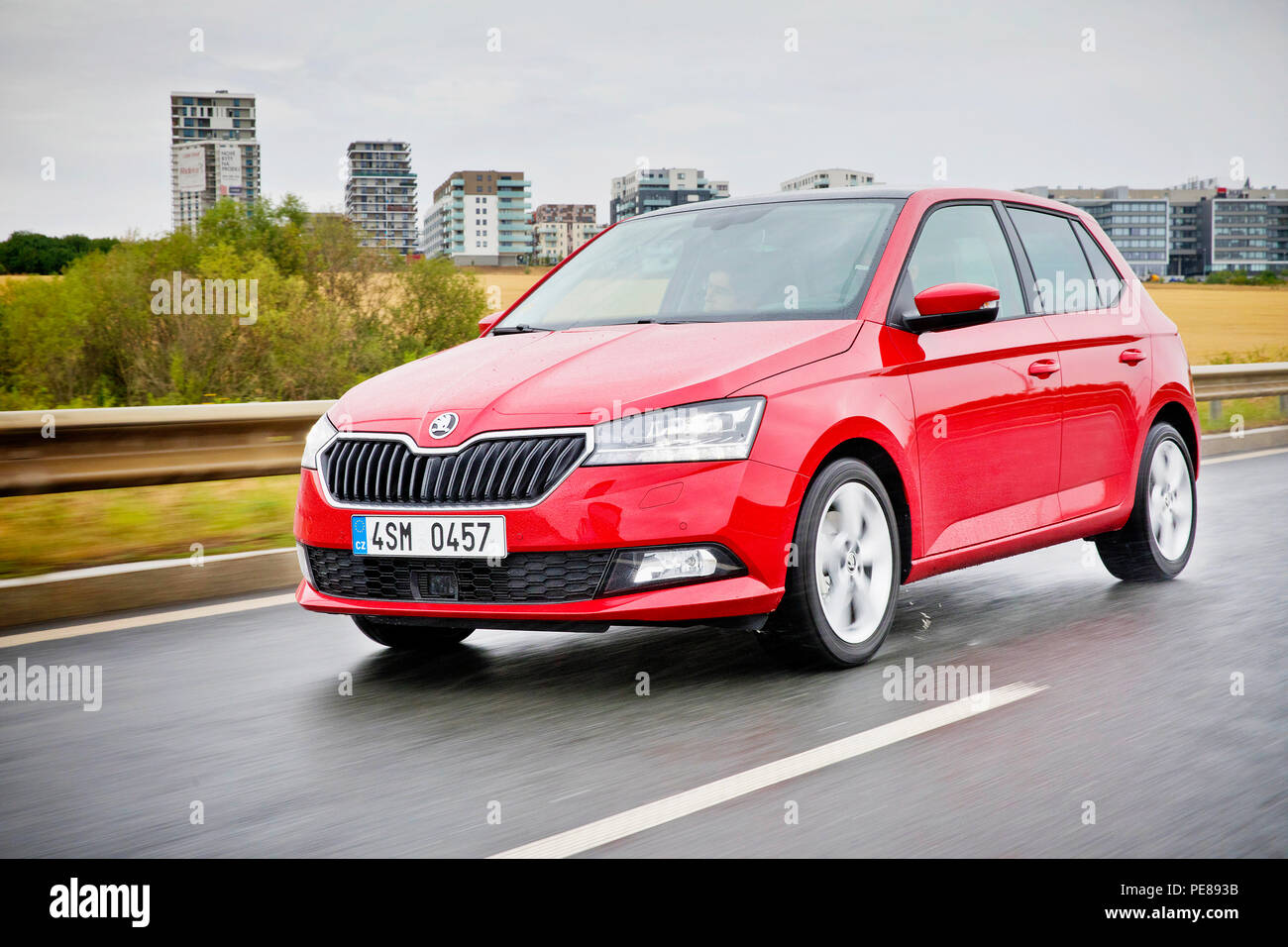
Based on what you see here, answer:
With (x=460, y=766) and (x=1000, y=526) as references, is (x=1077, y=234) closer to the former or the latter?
(x=1000, y=526)

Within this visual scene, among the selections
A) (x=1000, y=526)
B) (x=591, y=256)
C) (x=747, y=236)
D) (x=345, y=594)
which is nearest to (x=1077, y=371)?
(x=1000, y=526)

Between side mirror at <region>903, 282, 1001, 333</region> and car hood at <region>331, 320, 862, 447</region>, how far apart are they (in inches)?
11.2

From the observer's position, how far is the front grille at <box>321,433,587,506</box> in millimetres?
4461

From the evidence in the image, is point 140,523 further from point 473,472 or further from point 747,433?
point 747,433

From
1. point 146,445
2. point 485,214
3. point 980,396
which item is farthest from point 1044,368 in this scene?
point 485,214

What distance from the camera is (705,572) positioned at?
4496 millimetres

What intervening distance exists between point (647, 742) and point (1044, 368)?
2659 millimetres

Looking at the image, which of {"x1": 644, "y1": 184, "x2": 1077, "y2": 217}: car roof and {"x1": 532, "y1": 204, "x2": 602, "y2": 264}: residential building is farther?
{"x1": 532, "y1": 204, "x2": 602, "y2": 264}: residential building

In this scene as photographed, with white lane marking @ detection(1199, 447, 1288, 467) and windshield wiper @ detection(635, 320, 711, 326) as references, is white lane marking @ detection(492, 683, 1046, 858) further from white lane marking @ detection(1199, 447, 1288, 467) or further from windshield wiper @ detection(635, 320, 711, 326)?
white lane marking @ detection(1199, 447, 1288, 467)

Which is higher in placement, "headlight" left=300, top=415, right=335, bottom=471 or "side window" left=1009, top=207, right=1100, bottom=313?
"side window" left=1009, top=207, right=1100, bottom=313

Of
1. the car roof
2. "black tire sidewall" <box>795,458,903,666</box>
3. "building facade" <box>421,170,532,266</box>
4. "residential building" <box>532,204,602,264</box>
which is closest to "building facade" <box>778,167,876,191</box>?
the car roof

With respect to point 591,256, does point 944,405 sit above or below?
below

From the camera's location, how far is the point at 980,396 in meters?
5.48
